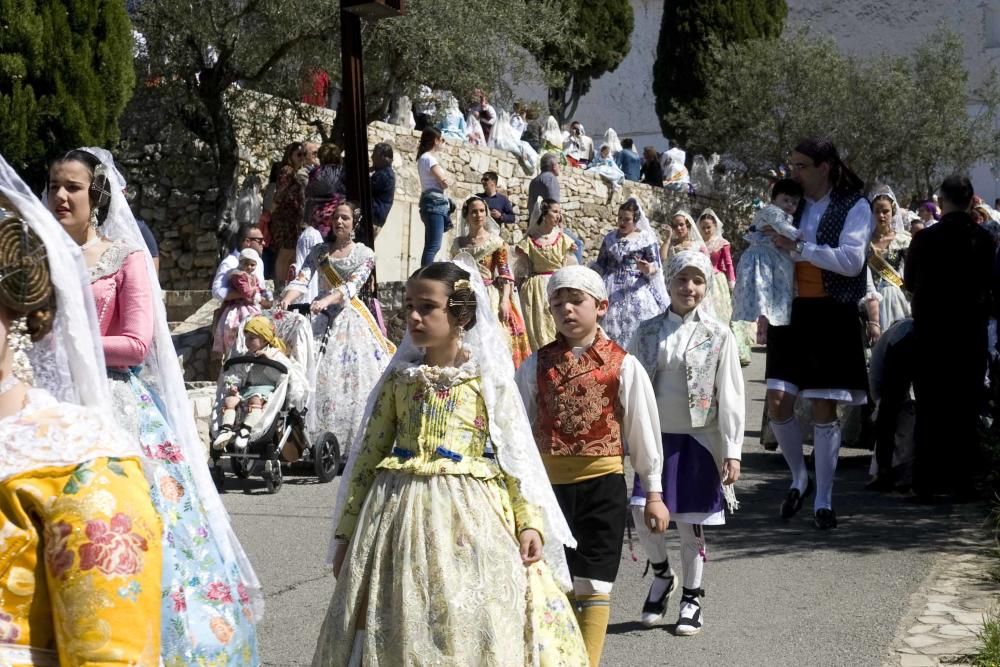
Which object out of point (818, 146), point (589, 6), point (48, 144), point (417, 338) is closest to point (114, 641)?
point (417, 338)

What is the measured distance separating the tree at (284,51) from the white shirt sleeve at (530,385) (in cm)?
1299

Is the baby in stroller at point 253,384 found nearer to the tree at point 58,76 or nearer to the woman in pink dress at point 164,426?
the tree at point 58,76

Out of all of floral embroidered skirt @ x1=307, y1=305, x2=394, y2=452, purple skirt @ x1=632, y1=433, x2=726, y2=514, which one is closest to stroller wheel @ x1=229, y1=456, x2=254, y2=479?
floral embroidered skirt @ x1=307, y1=305, x2=394, y2=452

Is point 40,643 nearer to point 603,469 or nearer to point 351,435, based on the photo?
point 603,469

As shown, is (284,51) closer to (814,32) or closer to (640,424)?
(640,424)

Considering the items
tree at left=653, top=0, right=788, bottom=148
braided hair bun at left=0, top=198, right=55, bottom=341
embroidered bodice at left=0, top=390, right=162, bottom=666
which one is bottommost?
embroidered bodice at left=0, top=390, right=162, bottom=666

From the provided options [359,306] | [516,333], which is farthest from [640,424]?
[516,333]

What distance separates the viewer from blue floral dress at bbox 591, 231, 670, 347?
1289 cm

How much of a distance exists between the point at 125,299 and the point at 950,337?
6.63m

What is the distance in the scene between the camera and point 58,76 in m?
13.7

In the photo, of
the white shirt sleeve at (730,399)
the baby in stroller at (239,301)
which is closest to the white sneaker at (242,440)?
the baby in stroller at (239,301)

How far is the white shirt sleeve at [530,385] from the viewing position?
550 centimetres

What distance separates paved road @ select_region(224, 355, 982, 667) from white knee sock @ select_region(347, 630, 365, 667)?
138cm

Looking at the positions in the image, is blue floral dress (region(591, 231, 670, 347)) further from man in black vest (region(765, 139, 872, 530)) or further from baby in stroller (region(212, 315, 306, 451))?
man in black vest (region(765, 139, 872, 530))
